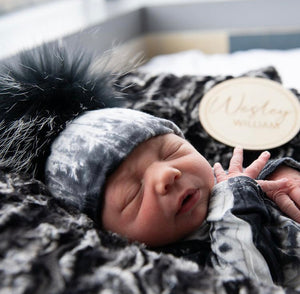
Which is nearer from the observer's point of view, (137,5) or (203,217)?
(203,217)

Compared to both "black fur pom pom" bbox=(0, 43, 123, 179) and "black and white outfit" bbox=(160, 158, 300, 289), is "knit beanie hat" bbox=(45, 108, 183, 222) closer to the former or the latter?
"black fur pom pom" bbox=(0, 43, 123, 179)

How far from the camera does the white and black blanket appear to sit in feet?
1.72

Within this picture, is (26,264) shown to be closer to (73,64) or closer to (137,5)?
(73,64)

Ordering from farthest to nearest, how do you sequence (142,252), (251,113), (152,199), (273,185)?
(251,113)
(273,185)
(152,199)
(142,252)

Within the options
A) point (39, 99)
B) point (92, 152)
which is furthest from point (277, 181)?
point (39, 99)

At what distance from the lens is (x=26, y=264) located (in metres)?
0.52

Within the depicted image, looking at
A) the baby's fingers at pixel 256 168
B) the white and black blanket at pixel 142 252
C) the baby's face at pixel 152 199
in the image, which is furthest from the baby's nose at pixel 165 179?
the baby's fingers at pixel 256 168

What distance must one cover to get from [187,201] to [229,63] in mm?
946

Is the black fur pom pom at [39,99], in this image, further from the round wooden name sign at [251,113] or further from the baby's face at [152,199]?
the round wooden name sign at [251,113]

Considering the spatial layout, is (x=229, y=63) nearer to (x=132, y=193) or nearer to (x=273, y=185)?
(x=273, y=185)

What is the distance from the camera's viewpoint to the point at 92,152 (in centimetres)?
74

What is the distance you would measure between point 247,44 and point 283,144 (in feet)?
2.99

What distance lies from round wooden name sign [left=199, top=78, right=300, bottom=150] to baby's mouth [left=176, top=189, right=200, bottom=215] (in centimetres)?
27

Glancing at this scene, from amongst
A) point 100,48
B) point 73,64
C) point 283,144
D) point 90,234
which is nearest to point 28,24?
point 100,48
